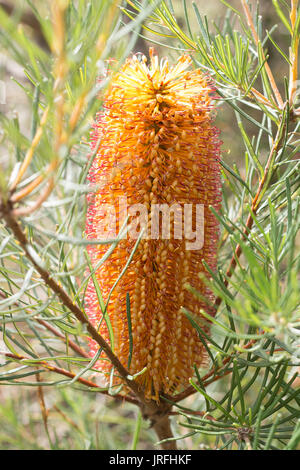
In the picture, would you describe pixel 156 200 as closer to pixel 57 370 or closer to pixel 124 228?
pixel 124 228

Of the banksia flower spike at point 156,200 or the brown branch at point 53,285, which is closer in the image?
the brown branch at point 53,285

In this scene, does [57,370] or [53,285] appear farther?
[57,370]

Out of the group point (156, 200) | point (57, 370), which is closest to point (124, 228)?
point (156, 200)

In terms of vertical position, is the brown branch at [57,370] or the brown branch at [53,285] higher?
the brown branch at [53,285]

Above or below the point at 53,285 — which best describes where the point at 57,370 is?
below

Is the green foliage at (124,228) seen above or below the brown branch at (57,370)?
above

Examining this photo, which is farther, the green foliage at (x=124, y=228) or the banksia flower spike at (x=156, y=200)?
the banksia flower spike at (x=156, y=200)

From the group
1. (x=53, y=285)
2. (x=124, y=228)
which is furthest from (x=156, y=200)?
(x=53, y=285)
